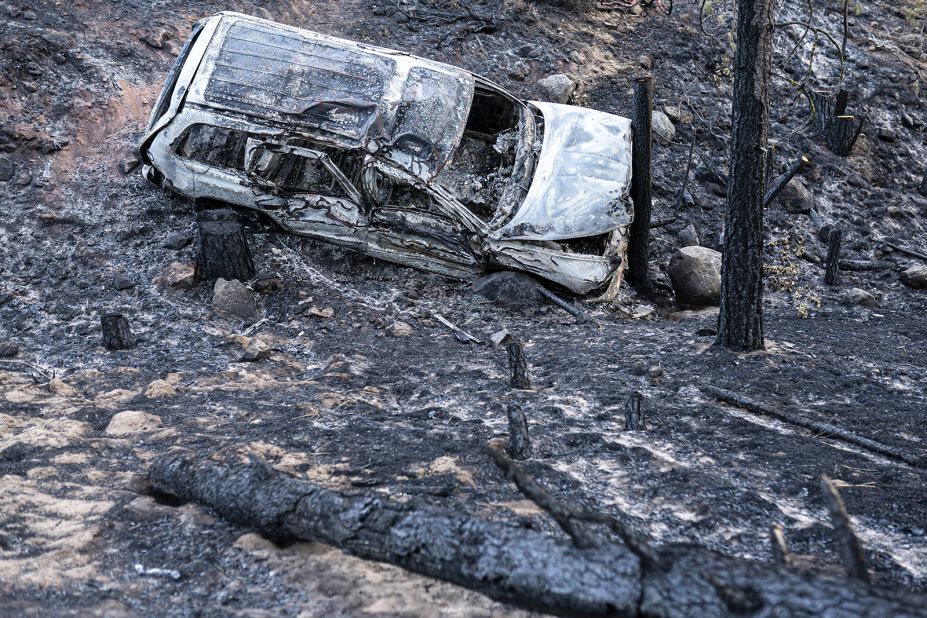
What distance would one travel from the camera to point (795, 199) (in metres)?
8.70

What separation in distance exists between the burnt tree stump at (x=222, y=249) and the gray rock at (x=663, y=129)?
199 inches

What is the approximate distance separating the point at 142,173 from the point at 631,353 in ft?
16.3

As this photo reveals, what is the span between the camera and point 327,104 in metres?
6.67

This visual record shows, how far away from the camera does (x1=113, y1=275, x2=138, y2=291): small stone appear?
688 cm

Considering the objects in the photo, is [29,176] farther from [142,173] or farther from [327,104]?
[327,104]

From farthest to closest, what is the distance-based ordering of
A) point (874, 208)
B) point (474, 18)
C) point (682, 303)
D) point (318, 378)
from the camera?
point (474, 18)
point (874, 208)
point (682, 303)
point (318, 378)

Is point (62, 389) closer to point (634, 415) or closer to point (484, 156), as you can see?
point (634, 415)

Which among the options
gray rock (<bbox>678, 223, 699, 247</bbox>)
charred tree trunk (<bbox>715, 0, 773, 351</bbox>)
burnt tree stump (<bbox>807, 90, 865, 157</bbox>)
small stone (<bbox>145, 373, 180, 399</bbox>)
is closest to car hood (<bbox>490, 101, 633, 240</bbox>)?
charred tree trunk (<bbox>715, 0, 773, 351</bbox>)

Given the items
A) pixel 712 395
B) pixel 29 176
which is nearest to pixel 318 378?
pixel 712 395

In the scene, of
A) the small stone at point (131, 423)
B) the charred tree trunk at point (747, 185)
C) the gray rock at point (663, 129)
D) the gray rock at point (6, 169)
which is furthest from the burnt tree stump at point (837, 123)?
the gray rock at point (6, 169)

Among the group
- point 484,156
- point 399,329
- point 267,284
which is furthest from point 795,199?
point 267,284

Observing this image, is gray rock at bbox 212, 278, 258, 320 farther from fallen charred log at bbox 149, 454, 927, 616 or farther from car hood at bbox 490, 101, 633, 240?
fallen charred log at bbox 149, 454, 927, 616

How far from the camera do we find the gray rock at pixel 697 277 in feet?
24.0

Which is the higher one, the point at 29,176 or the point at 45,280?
the point at 29,176
